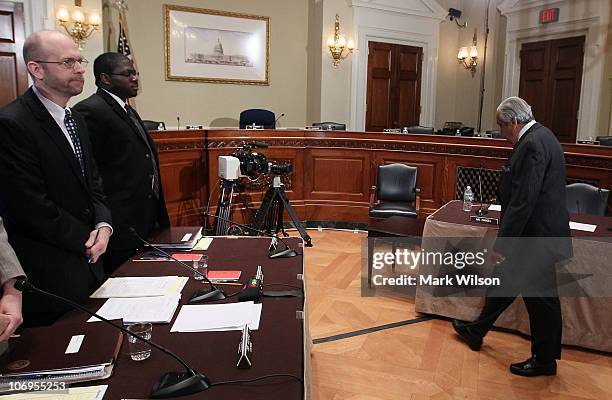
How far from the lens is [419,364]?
109 inches

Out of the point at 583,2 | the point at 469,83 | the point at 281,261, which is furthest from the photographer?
the point at 469,83

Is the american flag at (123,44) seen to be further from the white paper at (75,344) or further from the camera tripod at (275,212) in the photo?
the white paper at (75,344)

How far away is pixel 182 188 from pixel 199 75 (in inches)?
113

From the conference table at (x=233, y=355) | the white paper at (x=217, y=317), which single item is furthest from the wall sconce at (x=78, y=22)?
the white paper at (x=217, y=317)

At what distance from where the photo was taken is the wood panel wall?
494cm

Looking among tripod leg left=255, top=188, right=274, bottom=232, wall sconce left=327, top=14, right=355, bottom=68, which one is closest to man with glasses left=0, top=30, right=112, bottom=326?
tripod leg left=255, top=188, right=274, bottom=232

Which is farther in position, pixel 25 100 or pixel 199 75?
pixel 199 75

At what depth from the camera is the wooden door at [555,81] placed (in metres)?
7.35

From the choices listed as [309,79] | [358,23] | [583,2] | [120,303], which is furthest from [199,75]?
[120,303]

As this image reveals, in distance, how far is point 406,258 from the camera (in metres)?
4.47

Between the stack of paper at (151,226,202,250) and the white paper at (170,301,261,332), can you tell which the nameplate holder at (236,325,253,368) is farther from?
the stack of paper at (151,226,202,250)

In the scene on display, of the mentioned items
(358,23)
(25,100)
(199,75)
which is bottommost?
(25,100)

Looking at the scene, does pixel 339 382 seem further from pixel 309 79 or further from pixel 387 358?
pixel 309 79

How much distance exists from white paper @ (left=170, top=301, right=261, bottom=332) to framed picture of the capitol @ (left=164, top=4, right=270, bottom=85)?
6.10m
